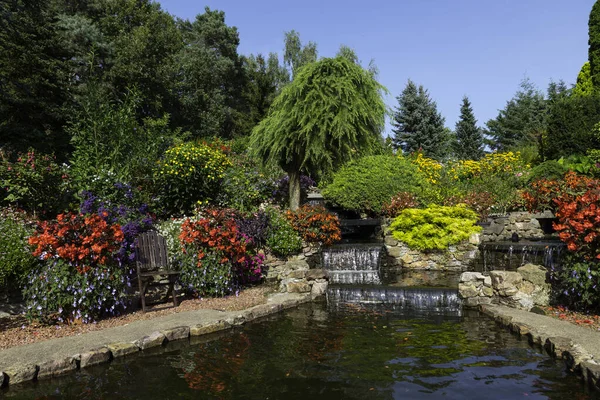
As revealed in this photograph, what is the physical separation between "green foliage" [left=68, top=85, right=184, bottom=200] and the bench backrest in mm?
3044

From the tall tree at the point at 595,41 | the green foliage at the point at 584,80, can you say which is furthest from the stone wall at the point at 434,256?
the green foliage at the point at 584,80

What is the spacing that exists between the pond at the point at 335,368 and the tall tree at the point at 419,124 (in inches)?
1010

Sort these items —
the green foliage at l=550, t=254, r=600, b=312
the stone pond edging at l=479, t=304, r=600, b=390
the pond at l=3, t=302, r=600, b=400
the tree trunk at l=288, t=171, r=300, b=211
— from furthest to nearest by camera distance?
the tree trunk at l=288, t=171, r=300, b=211
the green foliage at l=550, t=254, r=600, b=312
the stone pond edging at l=479, t=304, r=600, b=390
the pond at l=3, t=302, r=600, b=400

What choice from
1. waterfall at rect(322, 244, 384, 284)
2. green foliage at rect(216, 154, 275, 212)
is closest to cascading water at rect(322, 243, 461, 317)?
waterfall at rect(322, 244, 384, 284)

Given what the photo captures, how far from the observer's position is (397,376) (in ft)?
16.7

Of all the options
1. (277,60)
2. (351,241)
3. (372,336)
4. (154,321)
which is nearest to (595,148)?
(351,241)

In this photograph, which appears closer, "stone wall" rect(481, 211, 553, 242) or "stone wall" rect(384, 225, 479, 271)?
"stone wall" rect(384, 225, 479, 271)

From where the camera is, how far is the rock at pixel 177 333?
659cm

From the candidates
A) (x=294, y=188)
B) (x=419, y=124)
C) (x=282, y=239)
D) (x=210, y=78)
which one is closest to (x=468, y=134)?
(x=419, y=124)

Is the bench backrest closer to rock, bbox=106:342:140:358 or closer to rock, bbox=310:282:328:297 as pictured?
rock, bbox=106:342:140:358

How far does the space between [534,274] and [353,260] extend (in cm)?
466

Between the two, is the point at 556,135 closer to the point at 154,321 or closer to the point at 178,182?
the point at 178,182

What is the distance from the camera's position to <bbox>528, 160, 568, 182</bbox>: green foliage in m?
14.0

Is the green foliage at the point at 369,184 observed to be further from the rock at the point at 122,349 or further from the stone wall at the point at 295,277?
the rock at the point at 122,349
